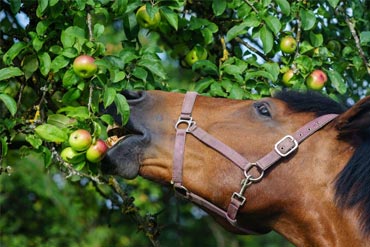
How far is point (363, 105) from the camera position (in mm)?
2854

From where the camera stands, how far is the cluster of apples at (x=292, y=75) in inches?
132

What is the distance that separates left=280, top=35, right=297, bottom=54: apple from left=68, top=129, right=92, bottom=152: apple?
0.98 meters

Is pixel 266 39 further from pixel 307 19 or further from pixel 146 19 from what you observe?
pixel 146 19

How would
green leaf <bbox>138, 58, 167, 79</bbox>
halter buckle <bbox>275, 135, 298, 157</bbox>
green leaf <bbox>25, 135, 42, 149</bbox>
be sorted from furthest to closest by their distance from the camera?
green leaf <bbox>138, 58, 167, 79</bbox>, green leaf <bbox>25, 135, 42, 149</bbox>, halter buckle <bbox>275, 135, 298, 157</bbox>

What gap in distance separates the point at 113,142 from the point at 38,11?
1.80 feet

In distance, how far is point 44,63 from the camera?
3094mm

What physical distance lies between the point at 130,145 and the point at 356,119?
0.78 m

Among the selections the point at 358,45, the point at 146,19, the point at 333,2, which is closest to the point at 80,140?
the point at 146,19

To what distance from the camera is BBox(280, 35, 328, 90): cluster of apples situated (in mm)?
3357

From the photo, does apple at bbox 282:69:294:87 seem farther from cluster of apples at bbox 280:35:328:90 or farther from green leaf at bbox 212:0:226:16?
green leaf at bbox 212:0:226:16

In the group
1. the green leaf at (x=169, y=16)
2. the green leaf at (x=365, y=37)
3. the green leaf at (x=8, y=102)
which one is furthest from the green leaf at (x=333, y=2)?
the green leaf at (x=8, y=102)

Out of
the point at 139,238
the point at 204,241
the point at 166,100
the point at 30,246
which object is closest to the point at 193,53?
the point at 166,100

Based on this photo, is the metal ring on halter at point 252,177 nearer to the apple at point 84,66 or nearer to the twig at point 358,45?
the apple at point 84,66

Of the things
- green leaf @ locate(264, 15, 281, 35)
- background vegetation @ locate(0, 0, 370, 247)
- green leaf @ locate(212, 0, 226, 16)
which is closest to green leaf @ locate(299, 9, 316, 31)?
background vegetation @ locate(0, 0, 370, 247)
